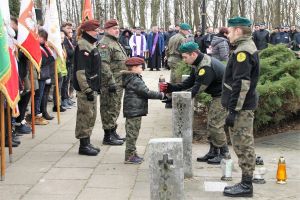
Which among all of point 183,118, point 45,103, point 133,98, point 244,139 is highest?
point 133,98

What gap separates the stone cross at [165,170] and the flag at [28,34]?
478 centimetres

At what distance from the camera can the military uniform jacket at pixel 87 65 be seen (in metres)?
7.74

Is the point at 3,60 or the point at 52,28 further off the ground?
the point at 52,28

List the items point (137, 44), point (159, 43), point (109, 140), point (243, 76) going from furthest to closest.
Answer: point (159, 43) → point (137, 44) → point (109, 140) → point (243, 76)

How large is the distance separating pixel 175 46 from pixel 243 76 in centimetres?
653

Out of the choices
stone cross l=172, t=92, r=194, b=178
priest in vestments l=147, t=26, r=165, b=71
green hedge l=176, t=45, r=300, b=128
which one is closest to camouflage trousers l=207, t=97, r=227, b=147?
stone cross l=172, t=92, r=194, b=178

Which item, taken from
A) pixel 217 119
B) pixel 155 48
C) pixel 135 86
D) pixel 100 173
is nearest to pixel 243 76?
pixel 217 119

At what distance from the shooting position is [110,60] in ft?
28.4

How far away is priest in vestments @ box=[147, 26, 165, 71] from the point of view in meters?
24.5

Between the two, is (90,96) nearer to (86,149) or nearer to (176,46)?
(86,149)

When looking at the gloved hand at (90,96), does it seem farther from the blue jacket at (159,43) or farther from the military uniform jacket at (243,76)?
the blue jacket at (159,43)

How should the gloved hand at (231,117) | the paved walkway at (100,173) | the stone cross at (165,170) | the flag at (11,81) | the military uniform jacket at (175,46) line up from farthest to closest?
the military uniform jacket at (175,46)
the flag at (11,81)
the paved walkway at (100,173)
the gloved hand at (231,117)
the stone cross at (165,170)

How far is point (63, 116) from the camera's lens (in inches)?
467

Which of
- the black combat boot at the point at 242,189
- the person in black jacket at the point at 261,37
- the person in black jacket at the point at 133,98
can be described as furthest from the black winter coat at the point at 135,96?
the person in black jacket at the point at 261,37
